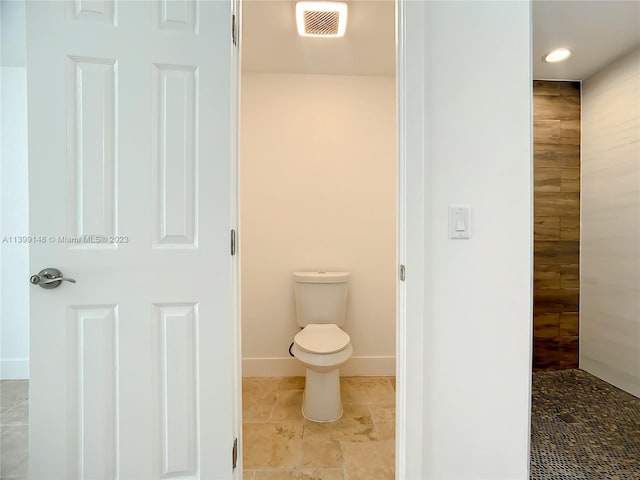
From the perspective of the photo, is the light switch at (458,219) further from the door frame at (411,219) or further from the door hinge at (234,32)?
the door hinge at (234,32)

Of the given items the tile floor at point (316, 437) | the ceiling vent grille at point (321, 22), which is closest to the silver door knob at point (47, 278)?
the tile floor at point (316, 437)

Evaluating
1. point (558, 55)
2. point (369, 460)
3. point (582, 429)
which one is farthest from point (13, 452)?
point (558, 55)

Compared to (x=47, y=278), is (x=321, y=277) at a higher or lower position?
lower

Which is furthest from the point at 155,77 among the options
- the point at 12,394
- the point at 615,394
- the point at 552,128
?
the point at 615,394

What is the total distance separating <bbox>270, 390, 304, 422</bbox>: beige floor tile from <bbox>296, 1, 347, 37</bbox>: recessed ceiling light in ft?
7.60

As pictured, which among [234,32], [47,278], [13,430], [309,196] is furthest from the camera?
[309,196]

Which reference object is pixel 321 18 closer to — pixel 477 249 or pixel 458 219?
pixel 458 219

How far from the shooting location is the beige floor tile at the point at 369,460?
1.31 metres

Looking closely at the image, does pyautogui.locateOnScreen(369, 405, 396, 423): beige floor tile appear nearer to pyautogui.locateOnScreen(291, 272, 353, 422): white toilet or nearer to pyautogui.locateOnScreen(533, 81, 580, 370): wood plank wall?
pyautogui.locateOnScreen(291, 272, 353, 422): white toilet

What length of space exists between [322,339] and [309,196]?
3.54 ft

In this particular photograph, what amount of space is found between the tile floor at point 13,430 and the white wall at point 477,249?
66.1 inches

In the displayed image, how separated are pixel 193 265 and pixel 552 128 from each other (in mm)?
1507

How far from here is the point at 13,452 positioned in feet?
4.32

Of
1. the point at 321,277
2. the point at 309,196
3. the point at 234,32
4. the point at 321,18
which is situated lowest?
the point at 321,277
